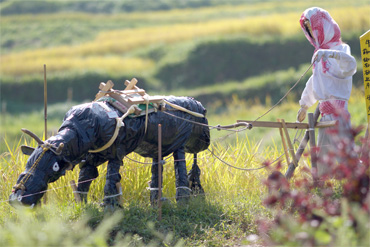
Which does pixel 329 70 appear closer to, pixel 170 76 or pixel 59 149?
pixel 59 149

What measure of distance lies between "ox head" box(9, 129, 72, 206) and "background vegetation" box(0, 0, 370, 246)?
24cm

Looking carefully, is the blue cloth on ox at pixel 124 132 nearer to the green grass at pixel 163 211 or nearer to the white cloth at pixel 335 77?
the green grass at pixel 163 211

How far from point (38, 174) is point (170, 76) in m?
16.8

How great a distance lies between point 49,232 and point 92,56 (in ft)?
68.6

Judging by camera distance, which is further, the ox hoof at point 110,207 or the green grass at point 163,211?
the ox hoof at point 110,207

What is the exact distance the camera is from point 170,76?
72.5 feet

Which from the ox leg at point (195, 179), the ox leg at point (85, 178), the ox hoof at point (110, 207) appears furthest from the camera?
the ox leg at point (195, 179)

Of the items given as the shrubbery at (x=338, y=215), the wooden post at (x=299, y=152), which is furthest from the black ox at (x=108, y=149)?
the shrubbery at (x=338, y=215)

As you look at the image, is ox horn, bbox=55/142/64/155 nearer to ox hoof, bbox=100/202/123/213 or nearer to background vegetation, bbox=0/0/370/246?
background vegetation, bbox=0/0/370/246

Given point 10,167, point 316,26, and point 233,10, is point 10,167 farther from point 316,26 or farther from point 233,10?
point 233,10

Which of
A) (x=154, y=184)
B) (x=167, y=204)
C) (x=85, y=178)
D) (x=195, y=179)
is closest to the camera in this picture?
(x=85, y=178)

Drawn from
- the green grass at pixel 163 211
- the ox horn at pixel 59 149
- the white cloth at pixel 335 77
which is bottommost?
the green grass at pixel 163 211

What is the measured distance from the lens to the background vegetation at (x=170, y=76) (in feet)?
20.1

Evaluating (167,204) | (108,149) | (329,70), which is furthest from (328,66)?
(108,149)
